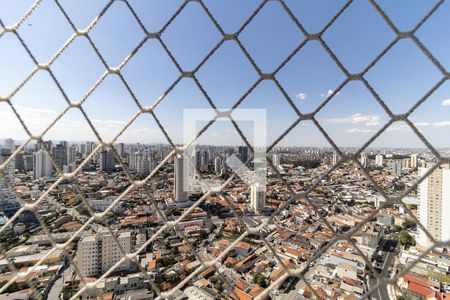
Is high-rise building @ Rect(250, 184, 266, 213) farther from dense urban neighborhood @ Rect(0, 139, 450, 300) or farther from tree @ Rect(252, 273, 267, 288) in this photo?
tree @ Rect(252, 273, 267, 288)

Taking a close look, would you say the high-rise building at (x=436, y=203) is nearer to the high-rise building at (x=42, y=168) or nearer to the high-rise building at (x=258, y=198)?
the high-rise building at (x=258, y=198)

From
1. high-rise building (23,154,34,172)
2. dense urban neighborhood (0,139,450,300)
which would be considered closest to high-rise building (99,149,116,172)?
dense urban neighborhood (0,139,450,300)

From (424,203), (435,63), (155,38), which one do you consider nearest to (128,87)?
(155,38)

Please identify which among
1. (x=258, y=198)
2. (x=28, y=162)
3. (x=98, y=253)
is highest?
(x=28, y=162)

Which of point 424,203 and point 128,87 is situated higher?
point 128,87

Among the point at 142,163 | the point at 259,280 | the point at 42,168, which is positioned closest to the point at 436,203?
the point at 259,280

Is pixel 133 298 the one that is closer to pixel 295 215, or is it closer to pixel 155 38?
pixel 155 38

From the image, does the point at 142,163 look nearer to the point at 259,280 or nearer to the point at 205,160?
the point at 205,160

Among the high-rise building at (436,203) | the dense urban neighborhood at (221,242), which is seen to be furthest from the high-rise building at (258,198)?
the high-rise building at (436,203)
